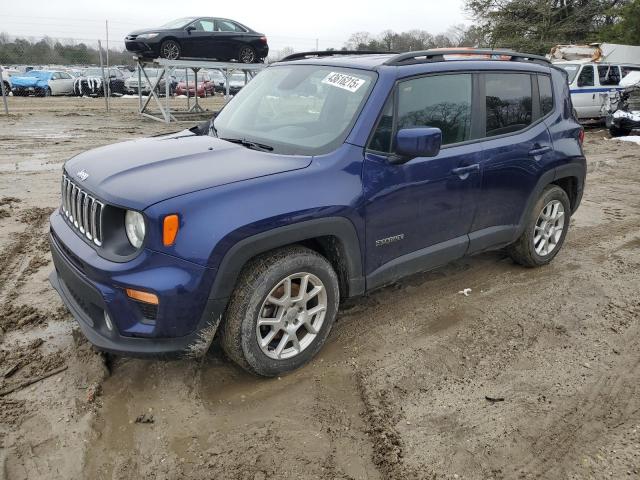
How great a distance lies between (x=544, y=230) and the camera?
4.77 metres

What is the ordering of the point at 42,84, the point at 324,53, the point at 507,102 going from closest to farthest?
the point at 507,102
the point at 324,53
the point at 42,84

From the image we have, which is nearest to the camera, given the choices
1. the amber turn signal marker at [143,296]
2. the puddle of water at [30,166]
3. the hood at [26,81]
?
the amber turn signal marker at [143,296]

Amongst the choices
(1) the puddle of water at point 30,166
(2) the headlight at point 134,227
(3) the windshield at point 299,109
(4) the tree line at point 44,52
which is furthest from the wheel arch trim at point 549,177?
(4) the tree line at point 44,52

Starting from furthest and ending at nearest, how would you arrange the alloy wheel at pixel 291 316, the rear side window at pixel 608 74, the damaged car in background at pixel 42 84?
the damaged car in background at pixel 42 84, the rear side window at pixel 608 74, the alloy wheel at pixel 291 316

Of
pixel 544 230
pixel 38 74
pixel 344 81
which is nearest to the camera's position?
pixel 344 81

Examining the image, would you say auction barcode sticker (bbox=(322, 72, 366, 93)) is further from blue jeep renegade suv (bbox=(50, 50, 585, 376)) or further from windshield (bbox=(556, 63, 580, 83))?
windshield (bbox=(556, 63, 580, 83))

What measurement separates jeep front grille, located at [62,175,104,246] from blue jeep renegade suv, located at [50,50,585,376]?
0.01 meters

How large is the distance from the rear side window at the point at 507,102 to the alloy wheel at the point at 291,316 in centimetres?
192

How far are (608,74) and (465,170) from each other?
16187mm

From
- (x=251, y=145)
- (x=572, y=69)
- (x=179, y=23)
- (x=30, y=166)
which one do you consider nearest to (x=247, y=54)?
(x=179, y=23)

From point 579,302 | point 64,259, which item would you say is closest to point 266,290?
point 64,259

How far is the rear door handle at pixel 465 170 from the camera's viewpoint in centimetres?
366

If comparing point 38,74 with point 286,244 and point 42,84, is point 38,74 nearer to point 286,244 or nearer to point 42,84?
point 42,84

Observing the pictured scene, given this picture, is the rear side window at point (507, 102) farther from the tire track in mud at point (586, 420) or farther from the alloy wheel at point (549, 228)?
the tire track in mud at point (586, 420)
